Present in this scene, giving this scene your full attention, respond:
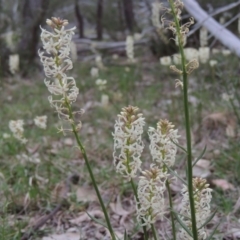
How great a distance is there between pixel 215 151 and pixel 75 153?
1155 millimetres

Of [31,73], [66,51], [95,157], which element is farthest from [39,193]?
[31,73]

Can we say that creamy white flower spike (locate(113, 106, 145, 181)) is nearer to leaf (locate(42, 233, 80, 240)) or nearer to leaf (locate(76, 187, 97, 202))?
leaf (locate(42, 233, 80, 240))

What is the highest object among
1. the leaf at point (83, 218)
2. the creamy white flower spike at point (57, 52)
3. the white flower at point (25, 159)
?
the creamy white flower spike at point (57, 52)

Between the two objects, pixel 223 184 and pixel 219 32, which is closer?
pixel 223 184

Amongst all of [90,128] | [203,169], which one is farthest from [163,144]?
[90,128]

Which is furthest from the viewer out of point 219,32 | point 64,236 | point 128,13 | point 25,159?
point 128,13

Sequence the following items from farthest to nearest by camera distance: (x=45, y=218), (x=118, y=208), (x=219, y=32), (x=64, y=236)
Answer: (x=219, y=32), (x=118, y=208), (x=45, y=218), (x=64, y=236)

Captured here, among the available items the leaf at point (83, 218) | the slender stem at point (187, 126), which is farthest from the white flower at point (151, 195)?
the leaf at point (83, 218)

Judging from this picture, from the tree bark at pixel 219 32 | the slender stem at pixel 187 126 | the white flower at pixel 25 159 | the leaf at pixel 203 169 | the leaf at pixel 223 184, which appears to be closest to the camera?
the slender stem at pixel 187 126

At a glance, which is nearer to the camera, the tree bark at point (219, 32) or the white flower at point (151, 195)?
the white flower at point (151, 195)

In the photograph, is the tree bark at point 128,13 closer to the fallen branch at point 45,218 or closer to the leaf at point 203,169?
the leaf at point 203,169

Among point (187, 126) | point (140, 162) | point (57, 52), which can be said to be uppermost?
point (57, 52)

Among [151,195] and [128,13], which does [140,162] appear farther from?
[128,13]

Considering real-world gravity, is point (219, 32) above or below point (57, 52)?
above
